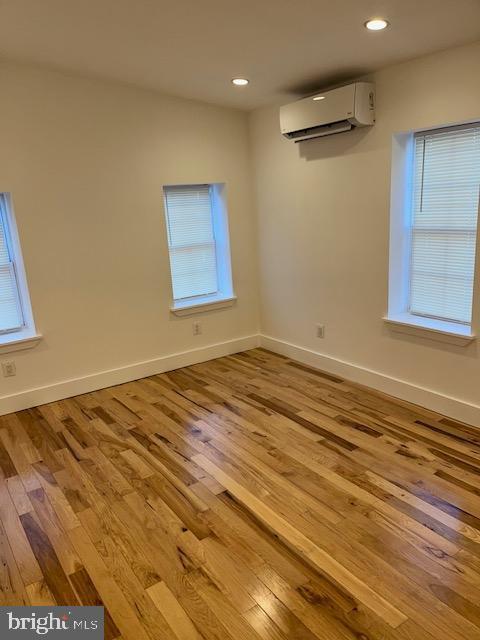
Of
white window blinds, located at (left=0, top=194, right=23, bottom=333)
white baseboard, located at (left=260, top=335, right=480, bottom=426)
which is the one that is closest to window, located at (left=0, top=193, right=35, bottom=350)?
white window blinds, located at (left=0, top=194, right=23, bottom=333)

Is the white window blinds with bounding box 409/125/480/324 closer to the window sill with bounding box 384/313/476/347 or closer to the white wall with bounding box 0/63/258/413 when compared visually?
the window sill with bounding box 384/313/476/347

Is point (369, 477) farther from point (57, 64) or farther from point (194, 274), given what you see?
point (57, 64)

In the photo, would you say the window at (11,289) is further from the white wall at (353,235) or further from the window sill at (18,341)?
the white wall at (353,235)

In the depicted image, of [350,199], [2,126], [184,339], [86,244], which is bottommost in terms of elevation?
[184,339]

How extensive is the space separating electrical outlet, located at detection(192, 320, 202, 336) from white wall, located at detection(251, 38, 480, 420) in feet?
2.46

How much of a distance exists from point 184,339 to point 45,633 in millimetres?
2905

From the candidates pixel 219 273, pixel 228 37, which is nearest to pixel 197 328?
pixel 219 273

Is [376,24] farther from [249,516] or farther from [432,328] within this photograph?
[249,516]

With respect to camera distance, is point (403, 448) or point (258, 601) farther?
point (403, 448)

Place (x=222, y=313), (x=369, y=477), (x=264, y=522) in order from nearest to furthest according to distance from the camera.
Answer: (x=264, y=522), (x=369, y=477), (x=222, y=313)

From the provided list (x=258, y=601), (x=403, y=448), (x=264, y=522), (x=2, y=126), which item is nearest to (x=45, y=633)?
(x=258, y=601)

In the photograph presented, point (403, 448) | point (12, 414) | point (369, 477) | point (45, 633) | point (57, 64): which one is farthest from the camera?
point (12, 414)

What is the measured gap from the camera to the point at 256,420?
330 centimetres

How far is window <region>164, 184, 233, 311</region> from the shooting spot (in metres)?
4.30
